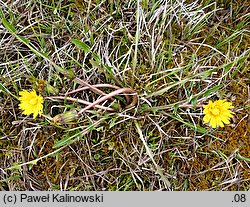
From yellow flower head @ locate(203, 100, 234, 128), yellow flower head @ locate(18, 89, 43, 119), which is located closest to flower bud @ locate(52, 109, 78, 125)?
yellow flower head @ locate(18, 89, 43, 119)

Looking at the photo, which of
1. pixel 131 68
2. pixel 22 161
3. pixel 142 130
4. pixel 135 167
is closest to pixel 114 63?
pixel 131 68
